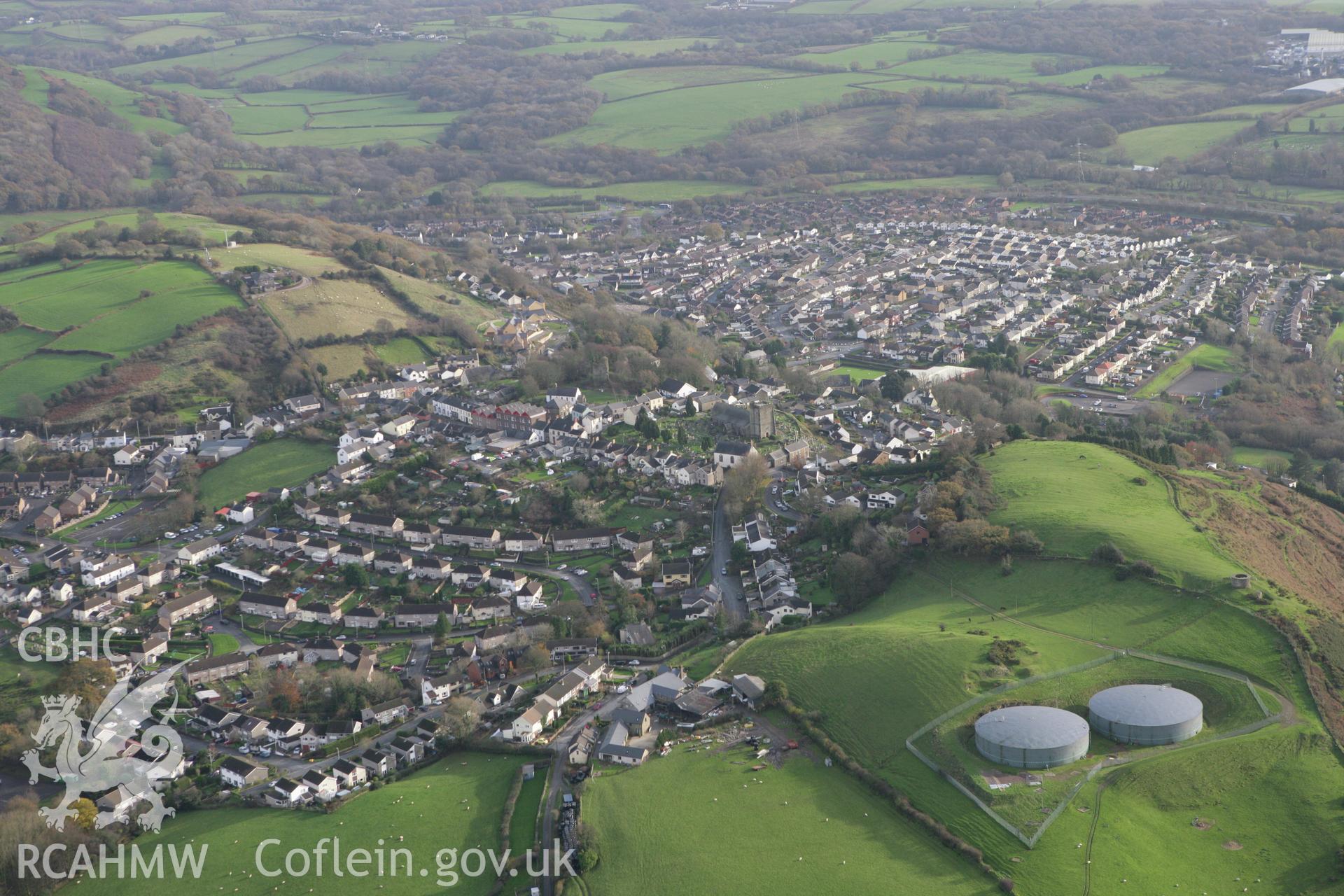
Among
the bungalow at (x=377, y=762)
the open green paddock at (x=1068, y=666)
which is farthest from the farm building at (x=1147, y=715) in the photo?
the bungalow at (x=377, y=762)

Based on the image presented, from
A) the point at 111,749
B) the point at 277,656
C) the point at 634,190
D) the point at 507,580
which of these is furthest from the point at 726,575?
the point at 634,190

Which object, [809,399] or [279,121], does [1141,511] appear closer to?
[809,399]

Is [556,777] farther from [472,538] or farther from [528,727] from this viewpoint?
[472,538]

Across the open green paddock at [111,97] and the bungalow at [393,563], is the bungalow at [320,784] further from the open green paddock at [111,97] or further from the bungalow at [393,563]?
the open green paddock at [111,97]

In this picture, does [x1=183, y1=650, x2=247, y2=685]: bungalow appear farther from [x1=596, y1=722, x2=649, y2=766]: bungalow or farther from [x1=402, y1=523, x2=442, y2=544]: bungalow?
[x1=596, y1=722, x2=649, y2=766]: bungalow

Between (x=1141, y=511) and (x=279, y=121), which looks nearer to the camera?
(x=1141, y=511)


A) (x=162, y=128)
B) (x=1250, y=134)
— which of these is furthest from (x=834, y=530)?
(x=162, y=128)

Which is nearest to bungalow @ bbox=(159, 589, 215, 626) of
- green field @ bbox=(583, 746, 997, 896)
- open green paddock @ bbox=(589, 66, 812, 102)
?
green field @ bbox=(583, 746, 997, 896)
